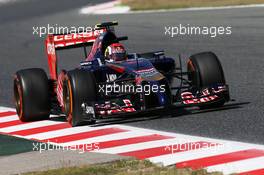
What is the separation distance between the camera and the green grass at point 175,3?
3353 cm

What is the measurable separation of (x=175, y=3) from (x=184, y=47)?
43.2ft

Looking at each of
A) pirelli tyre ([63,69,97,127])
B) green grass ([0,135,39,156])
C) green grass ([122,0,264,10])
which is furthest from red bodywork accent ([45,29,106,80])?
green grass ([122,0,264,10])

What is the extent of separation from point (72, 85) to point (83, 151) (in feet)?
5.42

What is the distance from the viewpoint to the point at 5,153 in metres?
10.5

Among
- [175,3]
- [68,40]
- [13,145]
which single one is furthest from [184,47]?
[175,3]

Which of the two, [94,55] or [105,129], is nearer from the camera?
[105,129]

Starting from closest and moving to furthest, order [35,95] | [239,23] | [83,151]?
[83,151], [35,95], [239,23]

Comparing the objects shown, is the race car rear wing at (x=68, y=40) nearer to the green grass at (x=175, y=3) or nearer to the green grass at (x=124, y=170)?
the green grass at (x=124, y=170)

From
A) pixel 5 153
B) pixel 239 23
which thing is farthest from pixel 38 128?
pixel 239 23

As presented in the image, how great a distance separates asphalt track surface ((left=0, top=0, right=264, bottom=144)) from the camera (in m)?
11.8

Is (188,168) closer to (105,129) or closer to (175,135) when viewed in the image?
(175,135)

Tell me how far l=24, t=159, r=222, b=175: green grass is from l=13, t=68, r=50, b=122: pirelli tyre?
345cm

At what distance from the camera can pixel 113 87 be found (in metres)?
12.4

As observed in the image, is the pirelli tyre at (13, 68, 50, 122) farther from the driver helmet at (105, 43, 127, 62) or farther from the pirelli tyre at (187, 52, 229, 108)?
the pirelli tyre at (187, 52, 229, 108)
